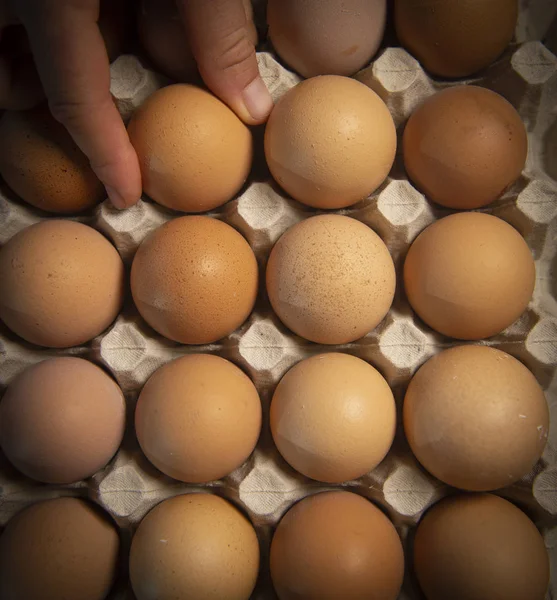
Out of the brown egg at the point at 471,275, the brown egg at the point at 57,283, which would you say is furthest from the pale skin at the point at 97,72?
the brown egg at the point at 471,275

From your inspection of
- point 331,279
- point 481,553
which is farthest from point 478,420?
point 331,279

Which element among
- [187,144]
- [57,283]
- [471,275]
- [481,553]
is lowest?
[481,553]

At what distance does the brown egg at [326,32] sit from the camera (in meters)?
0.83

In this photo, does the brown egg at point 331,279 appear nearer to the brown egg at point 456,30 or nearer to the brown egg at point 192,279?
the brown egg at point 192,279

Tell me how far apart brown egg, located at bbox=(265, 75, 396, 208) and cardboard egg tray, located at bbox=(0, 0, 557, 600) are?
73 mm

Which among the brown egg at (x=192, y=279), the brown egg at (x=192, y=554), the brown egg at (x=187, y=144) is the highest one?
the brown egg at (x=187, y=144)

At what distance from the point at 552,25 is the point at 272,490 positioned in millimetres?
942

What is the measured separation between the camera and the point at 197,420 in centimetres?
77

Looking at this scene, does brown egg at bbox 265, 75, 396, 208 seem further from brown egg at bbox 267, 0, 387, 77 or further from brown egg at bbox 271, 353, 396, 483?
brown egg at bbox 271, 353, 396, 483

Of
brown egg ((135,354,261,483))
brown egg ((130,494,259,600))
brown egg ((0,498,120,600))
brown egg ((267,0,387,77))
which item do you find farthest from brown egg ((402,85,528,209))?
brown egg ((0,498,120,600))

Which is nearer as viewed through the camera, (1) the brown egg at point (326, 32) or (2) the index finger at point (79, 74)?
(2) the index finger at point (79, 74)

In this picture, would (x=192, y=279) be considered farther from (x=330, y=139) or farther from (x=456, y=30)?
(x=456, y=30)

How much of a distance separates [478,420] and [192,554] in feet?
1.54

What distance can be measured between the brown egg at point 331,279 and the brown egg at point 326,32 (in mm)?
277
